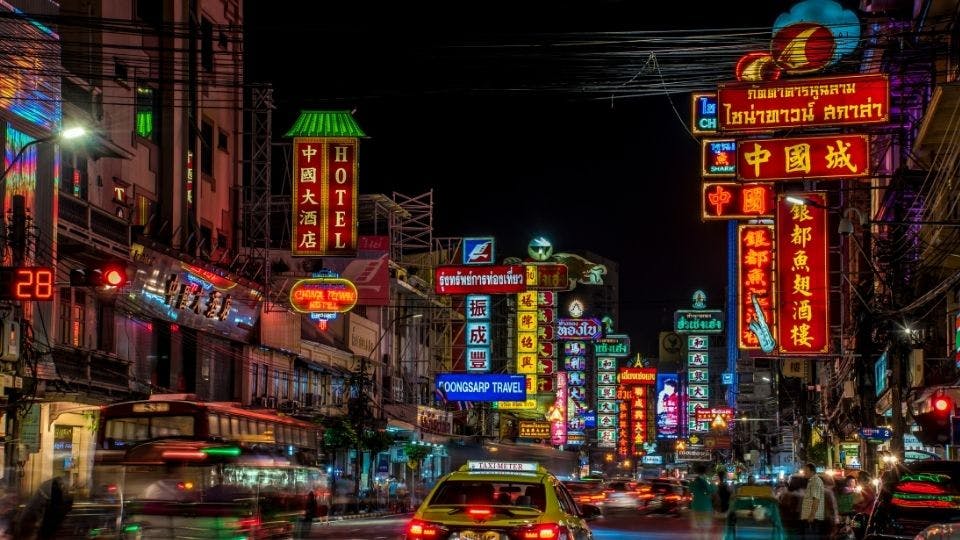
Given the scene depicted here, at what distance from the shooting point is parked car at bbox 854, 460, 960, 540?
1752cm

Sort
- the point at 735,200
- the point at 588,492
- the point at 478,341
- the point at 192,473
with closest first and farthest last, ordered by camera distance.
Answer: the point at 192,473
the point at 588,492
the point at 735,200
the point at 478,341

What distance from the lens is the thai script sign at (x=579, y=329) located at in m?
106

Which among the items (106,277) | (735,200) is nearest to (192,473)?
(106,277)

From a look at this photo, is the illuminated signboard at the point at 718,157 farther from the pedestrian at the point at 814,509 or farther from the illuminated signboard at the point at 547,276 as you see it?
the illuminated signboard at the point at 547,276

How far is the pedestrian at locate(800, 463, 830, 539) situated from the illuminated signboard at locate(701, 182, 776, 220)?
740 inches

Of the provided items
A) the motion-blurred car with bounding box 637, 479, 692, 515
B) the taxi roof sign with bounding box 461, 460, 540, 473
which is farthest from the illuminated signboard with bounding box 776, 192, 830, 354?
the motion-blurred car with bounding box 637, 479, 692, 515

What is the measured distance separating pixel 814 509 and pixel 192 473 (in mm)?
10683

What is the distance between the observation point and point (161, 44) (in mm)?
44062

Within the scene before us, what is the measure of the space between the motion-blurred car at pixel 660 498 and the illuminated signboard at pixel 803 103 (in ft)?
61.6

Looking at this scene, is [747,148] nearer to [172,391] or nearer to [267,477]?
[267,477]

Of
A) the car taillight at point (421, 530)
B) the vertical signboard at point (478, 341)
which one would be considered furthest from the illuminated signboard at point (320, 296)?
the car taillight at point (421, 530)

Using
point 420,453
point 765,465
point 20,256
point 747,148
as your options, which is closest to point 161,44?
point 20,256

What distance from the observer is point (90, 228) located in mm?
35281

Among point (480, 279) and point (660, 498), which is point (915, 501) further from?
point (480, 279)
